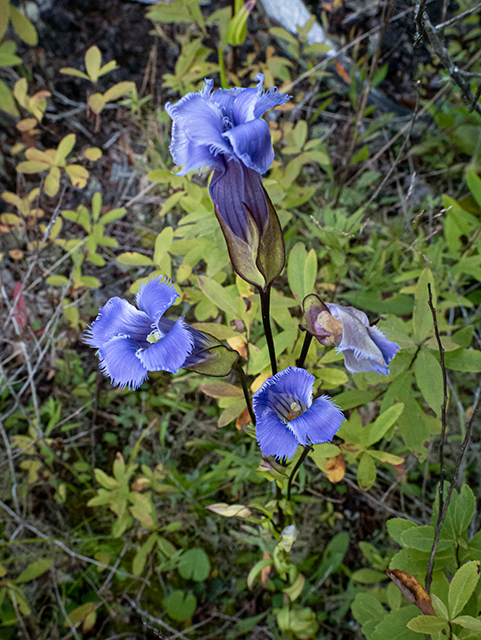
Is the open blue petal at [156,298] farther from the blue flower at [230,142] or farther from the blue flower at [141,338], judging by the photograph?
the blue flower at [230,142]

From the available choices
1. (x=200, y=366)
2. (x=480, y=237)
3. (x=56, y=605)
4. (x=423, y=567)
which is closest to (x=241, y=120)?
(x=200, y=366)

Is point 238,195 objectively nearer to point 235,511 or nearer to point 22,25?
point 235,511

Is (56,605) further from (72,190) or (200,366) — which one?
(72,190)

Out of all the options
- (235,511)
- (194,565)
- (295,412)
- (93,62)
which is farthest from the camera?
(93,62)

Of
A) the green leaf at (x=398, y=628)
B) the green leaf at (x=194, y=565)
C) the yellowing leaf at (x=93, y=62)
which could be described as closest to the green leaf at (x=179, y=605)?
the green leaf at (x=194, y=565)

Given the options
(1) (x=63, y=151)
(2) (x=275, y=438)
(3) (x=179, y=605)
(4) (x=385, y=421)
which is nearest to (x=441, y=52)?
(4) (x=385, y=421)

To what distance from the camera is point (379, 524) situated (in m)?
2.05

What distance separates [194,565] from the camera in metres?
1.94

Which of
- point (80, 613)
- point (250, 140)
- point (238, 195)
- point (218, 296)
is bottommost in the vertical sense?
point (80, 613)

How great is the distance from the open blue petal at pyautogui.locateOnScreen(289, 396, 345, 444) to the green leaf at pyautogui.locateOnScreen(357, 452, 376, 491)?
0.53 m

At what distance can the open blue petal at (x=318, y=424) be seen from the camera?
86 centimetres

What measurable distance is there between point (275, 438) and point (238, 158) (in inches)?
23.1

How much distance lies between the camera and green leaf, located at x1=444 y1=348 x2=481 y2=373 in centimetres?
131

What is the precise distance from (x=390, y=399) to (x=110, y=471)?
1518 mm
